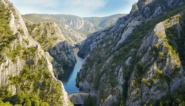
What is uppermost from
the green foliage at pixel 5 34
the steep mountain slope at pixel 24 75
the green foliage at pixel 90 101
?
the green foliage at pixel 5 34

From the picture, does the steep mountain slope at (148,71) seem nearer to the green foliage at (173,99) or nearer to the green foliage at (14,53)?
the green foliage at (173,99)

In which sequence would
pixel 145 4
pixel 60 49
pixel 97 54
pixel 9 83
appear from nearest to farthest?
pixel 9 83 < pixel 97 54 < pixel 145 4 < pixel 60 49

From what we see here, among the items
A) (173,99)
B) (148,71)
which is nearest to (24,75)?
(148,71)

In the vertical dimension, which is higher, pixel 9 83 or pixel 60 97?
pixel 9 83

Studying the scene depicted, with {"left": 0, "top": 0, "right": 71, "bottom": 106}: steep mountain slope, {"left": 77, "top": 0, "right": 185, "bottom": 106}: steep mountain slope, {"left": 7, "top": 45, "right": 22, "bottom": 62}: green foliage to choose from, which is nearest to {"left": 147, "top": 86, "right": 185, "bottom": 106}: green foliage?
{"left": 77, "top": 0, "right": 185, "bottom": 106}: steep mountain slope

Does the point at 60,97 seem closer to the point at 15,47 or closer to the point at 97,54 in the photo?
the point at 15,47

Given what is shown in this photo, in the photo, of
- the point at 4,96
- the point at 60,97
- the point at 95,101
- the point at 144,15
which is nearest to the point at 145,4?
the point at 144,15

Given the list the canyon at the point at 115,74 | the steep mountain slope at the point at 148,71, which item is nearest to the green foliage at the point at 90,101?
the canyon at the point at 115,74

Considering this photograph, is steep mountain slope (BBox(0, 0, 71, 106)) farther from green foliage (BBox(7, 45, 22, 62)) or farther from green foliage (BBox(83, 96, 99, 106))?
green foliage (BBox(83, 96, 99, 106))

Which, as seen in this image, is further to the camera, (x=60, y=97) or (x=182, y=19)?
(x=182, y=19)
